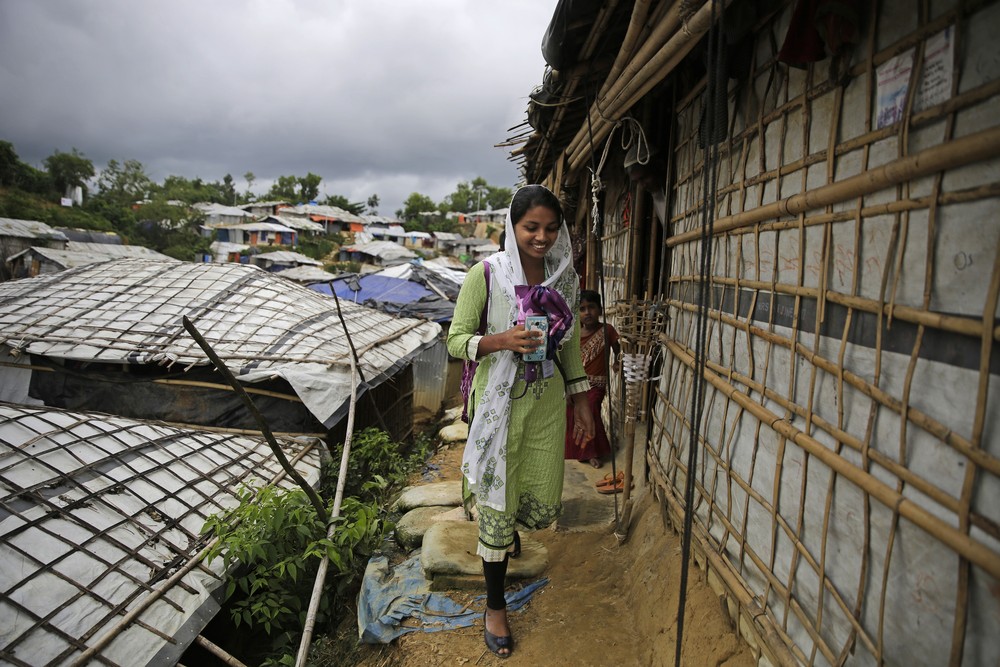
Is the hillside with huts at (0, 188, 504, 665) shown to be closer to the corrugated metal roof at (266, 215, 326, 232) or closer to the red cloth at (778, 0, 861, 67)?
the red cloth at (778, 0, 861, 67)

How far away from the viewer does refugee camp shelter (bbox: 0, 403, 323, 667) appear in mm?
2607

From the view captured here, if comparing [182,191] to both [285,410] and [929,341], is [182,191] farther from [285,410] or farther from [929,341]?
[929,341]

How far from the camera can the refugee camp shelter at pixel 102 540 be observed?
8.55 feet

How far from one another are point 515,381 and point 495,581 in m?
0.87

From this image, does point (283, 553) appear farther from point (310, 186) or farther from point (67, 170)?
point (310, 186)

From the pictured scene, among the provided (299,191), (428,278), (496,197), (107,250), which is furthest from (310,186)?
(428,278)

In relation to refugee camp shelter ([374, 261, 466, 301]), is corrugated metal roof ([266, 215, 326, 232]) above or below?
above

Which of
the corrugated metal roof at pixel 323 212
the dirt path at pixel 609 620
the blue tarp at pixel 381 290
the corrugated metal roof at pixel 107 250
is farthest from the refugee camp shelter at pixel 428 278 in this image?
the corrugated metal roof at pixel 323 212

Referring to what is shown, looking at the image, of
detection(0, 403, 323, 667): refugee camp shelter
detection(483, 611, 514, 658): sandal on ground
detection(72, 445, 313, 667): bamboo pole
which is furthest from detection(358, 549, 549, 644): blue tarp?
detection(72, 445, 313, 667): bamboo pole

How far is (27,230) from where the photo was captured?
23.8m

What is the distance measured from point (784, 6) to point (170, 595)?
3964mm

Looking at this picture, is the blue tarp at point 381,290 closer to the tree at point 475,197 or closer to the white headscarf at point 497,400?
the white headscarf at point 497,400

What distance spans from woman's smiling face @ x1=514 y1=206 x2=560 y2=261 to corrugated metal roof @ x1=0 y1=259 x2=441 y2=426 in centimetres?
381

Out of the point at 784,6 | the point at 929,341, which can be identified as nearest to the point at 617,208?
the point at 784,6
